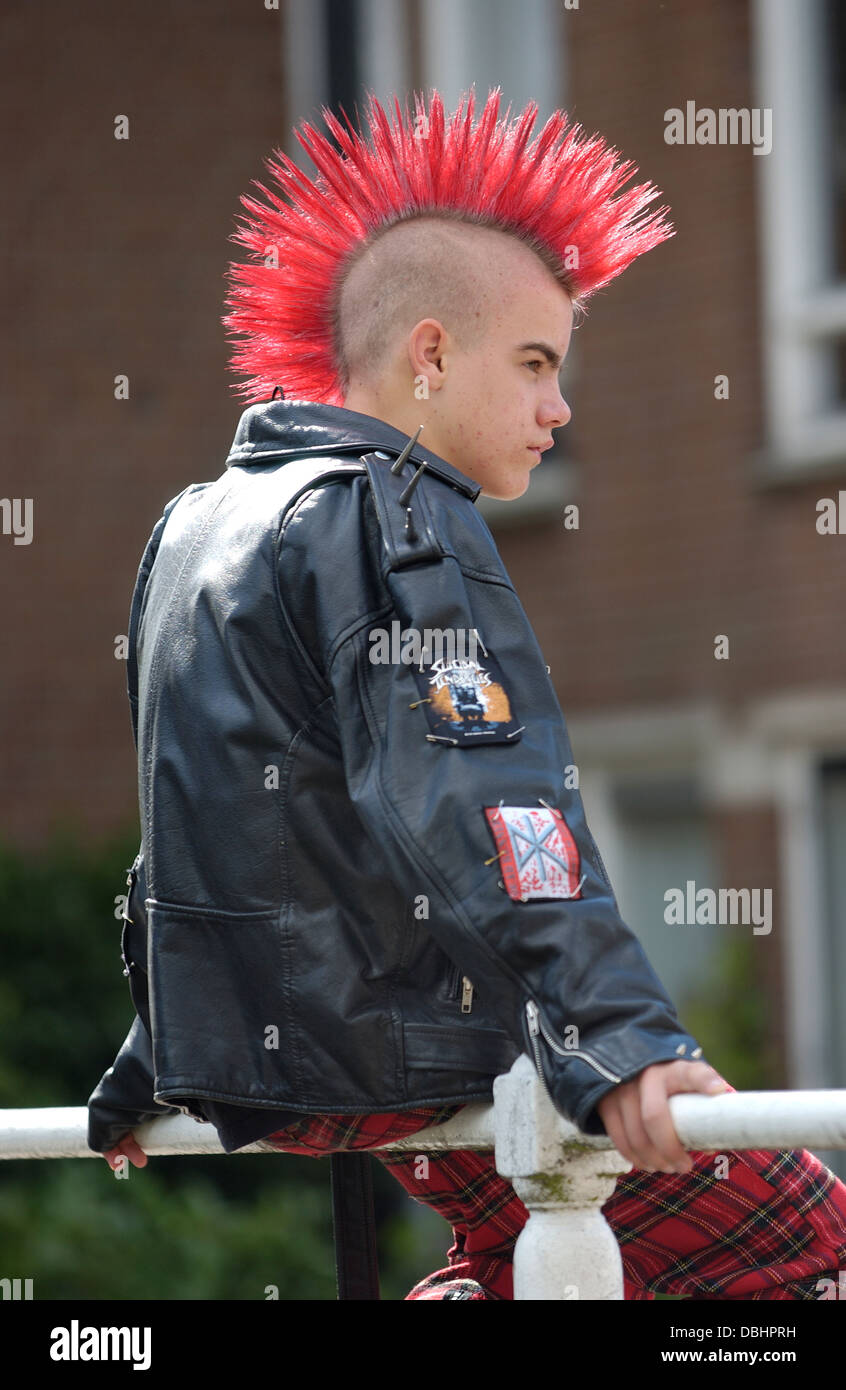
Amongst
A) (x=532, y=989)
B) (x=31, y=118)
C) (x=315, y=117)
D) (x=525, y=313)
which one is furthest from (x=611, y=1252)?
(x=31, y=118)

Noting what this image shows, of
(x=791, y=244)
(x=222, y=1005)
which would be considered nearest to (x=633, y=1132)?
(x=222, y=1005)

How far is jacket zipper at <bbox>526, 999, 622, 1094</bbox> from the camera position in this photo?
1976mm

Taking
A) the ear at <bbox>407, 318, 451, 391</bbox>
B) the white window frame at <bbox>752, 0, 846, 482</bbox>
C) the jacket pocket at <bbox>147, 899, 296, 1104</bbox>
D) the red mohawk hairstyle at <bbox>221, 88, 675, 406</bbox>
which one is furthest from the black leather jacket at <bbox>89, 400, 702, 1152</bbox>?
the white window frame at <bbox>752, 0, 846, 482</bbox>

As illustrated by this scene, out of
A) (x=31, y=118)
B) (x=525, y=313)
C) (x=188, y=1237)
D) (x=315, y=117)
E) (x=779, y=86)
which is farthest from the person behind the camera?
(x=31, y=118)

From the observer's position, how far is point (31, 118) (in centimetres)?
1031

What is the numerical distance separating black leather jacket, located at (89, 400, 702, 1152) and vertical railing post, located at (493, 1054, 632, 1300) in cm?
7

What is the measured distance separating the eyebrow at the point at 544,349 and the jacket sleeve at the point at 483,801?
34 cm

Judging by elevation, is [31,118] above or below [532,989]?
above

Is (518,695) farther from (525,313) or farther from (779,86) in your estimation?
(779,86)

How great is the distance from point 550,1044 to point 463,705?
0.36 m

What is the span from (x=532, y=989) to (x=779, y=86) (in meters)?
6.73

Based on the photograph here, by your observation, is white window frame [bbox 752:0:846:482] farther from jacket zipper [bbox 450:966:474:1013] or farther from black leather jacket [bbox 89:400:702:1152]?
jacket zipper [bbox 450:966:474:1013]

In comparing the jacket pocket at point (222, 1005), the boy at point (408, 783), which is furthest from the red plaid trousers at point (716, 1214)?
the jacket pocket at point (222, 1005)
